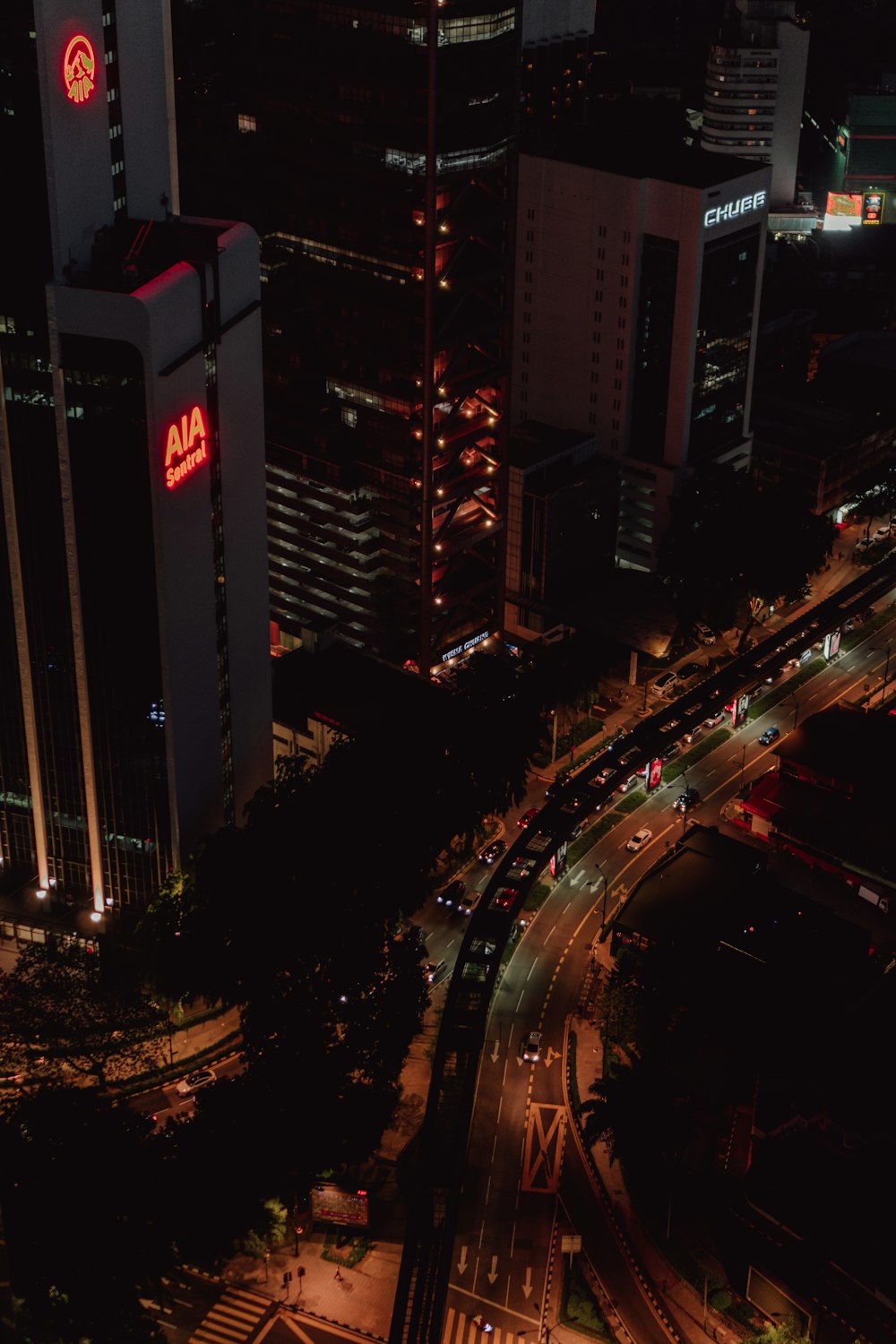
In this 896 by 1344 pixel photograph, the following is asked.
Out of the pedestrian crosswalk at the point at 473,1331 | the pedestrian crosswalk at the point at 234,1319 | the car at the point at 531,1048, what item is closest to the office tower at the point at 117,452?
the car at the point at 531,1048

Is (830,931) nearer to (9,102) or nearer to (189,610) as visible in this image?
(189,610)

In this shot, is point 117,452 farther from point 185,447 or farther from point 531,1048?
point 531,1048

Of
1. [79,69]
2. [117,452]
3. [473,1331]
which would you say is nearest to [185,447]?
[117,452]

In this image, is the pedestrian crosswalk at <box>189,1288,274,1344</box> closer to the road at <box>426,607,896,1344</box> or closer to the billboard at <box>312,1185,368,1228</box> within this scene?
the billboard at <box>312,1185,368,1228</box>

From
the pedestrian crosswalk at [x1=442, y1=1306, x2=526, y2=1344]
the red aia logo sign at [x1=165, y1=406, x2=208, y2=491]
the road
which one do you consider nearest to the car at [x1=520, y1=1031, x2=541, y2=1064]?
the road

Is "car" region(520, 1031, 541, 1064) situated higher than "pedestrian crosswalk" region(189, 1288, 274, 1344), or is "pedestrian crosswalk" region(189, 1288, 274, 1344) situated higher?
"car" region(520, 1031, 541, 1064)

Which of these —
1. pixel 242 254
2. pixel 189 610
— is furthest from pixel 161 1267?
pixel 242 254

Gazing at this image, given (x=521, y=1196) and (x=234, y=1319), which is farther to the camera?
(x=521, y=1196)
